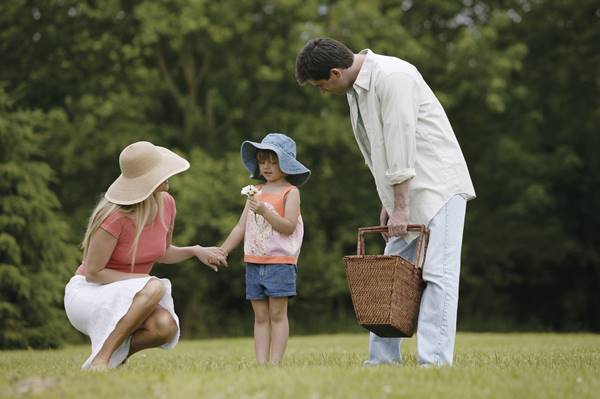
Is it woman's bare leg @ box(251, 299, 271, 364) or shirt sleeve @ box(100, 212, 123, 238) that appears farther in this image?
woman's bare leg @ box(251, 299, 271, 364)

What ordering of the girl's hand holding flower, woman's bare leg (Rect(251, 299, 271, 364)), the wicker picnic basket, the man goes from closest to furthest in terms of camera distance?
1. the wicker picnic basket
2. the man
3. the girl's hand holding flower
4. woman's bare leg (Rect(251, 299, 271, 364))

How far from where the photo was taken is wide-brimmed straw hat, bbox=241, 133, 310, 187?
644cm

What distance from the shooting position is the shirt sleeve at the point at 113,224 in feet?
18.9

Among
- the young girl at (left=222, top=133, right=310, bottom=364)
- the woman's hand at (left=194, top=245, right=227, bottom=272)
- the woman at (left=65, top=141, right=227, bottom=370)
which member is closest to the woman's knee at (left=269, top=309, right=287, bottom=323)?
the young girl at (left=222, top=133, right=310, bottom=364)

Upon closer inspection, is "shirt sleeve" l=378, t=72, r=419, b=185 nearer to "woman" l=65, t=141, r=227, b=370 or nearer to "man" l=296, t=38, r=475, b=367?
"man" l=296, t=38, r=475, b=367

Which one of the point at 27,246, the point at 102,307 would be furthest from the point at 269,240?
the point at 27,246

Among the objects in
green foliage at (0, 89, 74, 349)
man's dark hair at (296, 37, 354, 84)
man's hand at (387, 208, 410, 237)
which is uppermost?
man's dark hair at (296, 37, 354, 84)

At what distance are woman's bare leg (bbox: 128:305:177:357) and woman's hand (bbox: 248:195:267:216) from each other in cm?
87

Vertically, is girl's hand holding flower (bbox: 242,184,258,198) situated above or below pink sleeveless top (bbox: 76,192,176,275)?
above

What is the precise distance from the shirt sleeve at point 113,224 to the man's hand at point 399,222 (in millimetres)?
1671

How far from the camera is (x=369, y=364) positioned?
6.19 metres

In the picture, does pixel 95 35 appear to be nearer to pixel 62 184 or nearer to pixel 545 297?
pixel 62 184

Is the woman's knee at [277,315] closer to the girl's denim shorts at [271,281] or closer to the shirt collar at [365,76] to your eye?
the girl's denim shorts at [271,281]

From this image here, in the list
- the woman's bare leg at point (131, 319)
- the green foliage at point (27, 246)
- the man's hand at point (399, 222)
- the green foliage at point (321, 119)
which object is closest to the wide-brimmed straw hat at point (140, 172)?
the woman's bare leg at point (131, 319)
